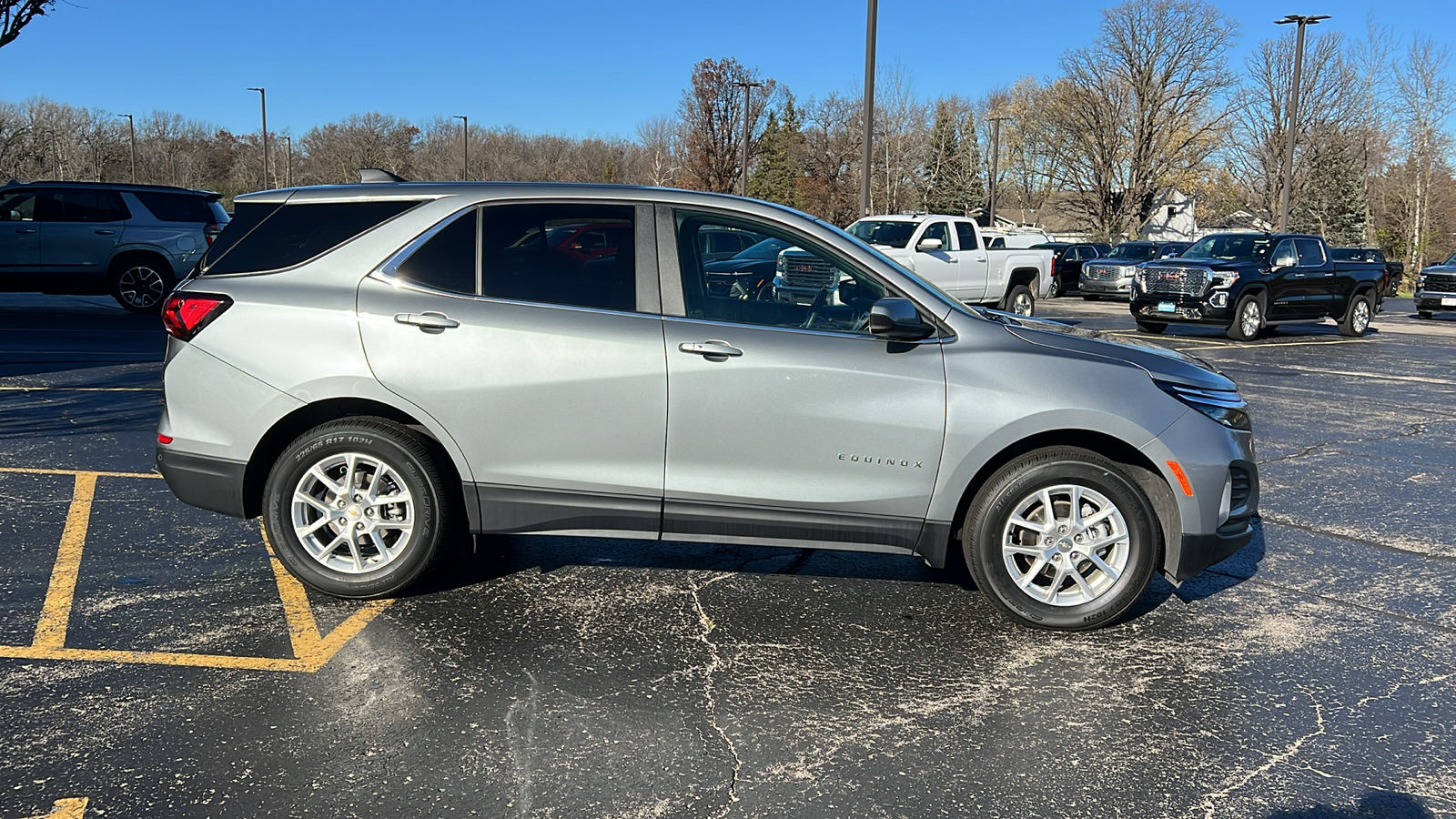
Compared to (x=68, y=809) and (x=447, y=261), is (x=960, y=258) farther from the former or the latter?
(x=68, y=809)

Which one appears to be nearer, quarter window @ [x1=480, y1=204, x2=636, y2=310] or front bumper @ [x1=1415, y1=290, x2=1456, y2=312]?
quarter window @ [x1=480, y1=204, x2=636, y2=310]

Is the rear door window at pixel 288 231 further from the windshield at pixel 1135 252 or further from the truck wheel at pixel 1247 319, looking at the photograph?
the windshield at pixel 1135 252

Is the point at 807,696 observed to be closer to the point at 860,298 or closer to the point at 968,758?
the point at 968,758

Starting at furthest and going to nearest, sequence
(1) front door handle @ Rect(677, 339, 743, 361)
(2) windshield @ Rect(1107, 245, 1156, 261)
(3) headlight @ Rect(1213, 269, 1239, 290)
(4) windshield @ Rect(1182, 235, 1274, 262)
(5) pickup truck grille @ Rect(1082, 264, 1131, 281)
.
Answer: (2) windshield @ Rect(1107, 245, 1156, 261), (5) pickup truck grille @ Rect(1082, 264, 1131, 281), (4) windshield @ Rect(1182, 235, 1274, 262), (3) headlight @ Rect(1213, 269, 1239, 290), (1) front door handle @ Rect(677, 339, 743, 361)

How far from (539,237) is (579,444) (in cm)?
91

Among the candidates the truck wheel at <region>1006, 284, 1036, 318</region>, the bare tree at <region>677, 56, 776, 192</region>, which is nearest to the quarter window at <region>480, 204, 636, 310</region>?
the truck wheel at <region>1006, 284, 1036, 318</region>

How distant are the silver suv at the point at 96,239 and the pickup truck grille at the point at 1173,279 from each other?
50.0ft

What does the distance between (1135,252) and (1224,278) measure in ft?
57.2

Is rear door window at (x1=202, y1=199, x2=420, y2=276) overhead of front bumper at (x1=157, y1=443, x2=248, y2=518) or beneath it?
overhead

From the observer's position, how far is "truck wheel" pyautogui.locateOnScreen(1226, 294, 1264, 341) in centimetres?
1811

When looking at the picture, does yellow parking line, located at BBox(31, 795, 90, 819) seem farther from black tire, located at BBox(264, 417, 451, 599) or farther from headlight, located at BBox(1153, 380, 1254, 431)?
headlight, located at BBox(1153, 380, 1254, 431)

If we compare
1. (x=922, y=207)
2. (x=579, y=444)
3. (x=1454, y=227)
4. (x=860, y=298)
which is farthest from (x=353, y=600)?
(x=1454, y=227)

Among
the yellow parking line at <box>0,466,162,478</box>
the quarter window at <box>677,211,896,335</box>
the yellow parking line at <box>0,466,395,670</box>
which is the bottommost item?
the yellow parking line at <box>0,466,395,670</box>

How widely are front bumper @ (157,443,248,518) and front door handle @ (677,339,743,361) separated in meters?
1.97
